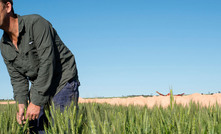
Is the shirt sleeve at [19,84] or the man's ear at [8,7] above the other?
the man's ear at [8,7]

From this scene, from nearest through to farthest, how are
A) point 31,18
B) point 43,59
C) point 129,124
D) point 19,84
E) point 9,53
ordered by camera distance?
1. point 129,124
2. point 43,59
3. point 31,18
4. point 9,53
5. point 19,84

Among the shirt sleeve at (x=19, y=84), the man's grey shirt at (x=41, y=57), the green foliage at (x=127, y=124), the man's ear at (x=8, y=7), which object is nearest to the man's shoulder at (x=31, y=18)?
the man's grey shirt at (x=41, y=57)

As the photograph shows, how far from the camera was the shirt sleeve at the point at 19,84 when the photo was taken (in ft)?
9.24

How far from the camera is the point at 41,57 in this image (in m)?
2.29

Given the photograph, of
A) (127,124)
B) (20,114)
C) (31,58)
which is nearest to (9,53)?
(31,58)

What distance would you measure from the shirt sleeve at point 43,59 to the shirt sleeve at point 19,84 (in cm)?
57

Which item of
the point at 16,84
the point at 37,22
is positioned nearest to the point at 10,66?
the point at 16,84

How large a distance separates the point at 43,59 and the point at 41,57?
0.04m

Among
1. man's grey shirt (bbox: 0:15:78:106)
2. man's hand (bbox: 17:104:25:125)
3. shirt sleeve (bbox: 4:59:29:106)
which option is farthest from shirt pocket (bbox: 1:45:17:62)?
man's hand (bbox: 17:104:25:125)

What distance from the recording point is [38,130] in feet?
9.19

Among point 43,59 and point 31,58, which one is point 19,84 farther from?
point 43,59

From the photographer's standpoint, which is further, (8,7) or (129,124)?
(8,7)

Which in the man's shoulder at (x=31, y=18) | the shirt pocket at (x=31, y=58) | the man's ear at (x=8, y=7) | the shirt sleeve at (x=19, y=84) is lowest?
the shirt sleeve at (x=19, y=84)

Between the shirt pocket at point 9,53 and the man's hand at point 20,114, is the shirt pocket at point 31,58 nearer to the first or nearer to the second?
the shirt pocket at point 9,53
